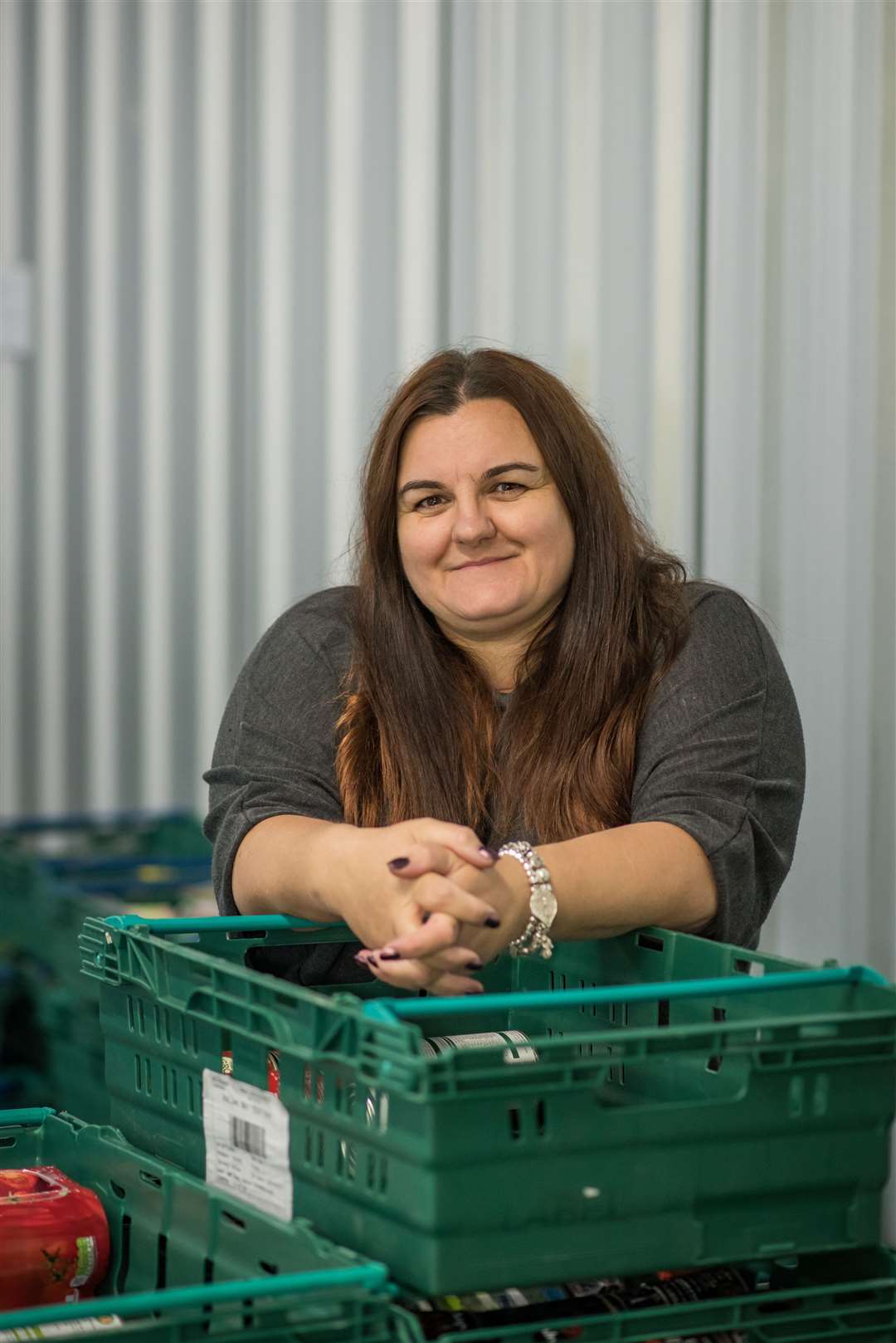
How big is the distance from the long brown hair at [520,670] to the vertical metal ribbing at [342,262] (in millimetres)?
1992

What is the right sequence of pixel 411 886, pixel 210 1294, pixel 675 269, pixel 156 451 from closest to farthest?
pixel 210 1294 < pixel 411 886 < pixel 675 269 < pixel 156 451

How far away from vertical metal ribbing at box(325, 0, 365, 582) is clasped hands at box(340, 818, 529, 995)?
252 cm

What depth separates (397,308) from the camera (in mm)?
3818

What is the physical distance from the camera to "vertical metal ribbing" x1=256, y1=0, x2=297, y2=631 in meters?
4.06

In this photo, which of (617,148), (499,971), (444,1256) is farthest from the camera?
(617,148)

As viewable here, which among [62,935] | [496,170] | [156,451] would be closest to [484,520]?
[62,935]

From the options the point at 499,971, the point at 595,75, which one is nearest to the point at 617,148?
the point at 595,75

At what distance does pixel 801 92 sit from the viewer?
2578 mm

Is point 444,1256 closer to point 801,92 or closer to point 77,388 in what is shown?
point 801,92

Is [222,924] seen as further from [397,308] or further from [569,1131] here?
[397,308]

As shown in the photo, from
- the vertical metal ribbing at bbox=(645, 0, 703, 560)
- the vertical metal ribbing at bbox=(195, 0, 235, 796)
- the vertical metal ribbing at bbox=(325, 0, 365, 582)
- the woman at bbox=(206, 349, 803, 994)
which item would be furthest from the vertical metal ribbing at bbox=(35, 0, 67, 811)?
the woman at bbox=(206, 349, 803, 994)

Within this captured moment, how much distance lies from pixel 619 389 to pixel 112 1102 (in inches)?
75.2

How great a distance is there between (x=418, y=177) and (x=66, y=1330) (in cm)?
308

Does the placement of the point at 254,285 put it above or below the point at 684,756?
above
